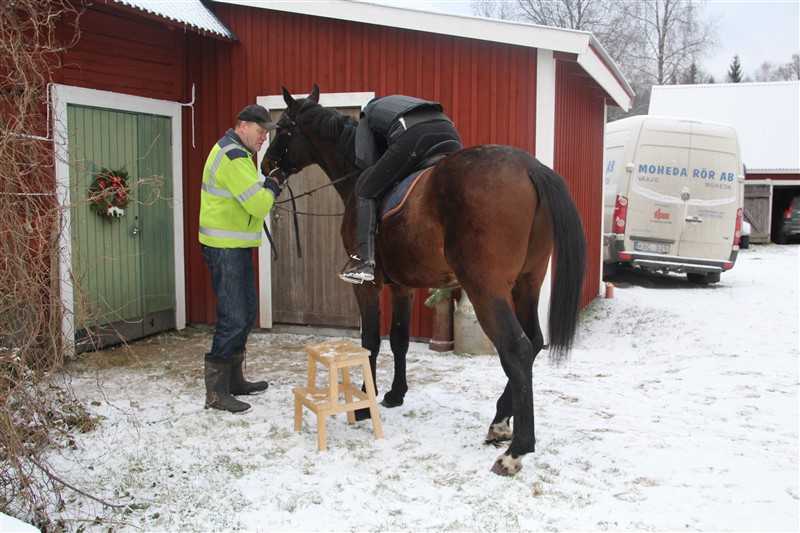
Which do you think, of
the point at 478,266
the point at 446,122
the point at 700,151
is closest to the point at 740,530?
the point at 478,266

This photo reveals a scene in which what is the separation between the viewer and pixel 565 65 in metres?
7.75

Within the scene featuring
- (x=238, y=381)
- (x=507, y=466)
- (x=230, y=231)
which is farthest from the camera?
(x=238, y=381)

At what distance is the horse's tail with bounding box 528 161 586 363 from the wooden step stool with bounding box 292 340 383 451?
4.28 ft

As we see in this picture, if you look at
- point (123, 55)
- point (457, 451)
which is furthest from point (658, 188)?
point (123, 55)

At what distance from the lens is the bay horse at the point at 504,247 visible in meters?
3.94

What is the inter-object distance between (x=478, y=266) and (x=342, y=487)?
4.93 feet

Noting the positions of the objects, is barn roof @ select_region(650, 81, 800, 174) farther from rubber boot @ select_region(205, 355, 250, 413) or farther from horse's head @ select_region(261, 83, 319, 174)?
rubber boot @ select_region(205, 355, 250, 413)

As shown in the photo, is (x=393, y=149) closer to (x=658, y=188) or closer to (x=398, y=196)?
(x=398, y=196)

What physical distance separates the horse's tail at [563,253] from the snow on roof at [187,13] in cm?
458

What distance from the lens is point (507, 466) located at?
154 inches

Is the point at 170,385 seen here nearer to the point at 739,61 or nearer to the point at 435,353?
the point at 435,353

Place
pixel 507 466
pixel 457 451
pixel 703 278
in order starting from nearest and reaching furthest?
pixel 507 466, pixel 457 451, pixel 703 278

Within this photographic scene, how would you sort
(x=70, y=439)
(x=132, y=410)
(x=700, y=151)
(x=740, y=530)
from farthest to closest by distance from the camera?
(x=700, y=151), (x=132, y=410), (x=70, y=439), (x=740, y=530)

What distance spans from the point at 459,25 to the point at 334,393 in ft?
13.7
